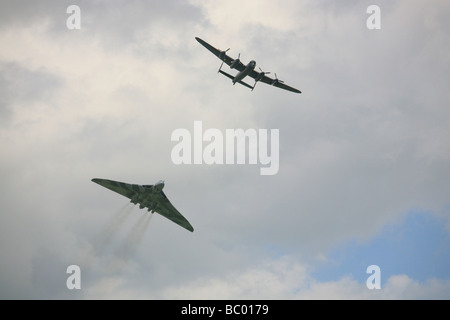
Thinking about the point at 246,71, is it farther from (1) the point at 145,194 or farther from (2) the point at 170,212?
(1) the point at 145,194

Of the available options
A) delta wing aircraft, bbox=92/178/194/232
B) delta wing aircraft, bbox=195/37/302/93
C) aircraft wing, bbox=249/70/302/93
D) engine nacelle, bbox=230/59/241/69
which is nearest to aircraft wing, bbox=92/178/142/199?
delta wing aircraft, bbox=92/178/194/232

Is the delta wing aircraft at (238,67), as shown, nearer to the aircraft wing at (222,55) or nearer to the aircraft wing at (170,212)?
the aircraft wing at (222,55)

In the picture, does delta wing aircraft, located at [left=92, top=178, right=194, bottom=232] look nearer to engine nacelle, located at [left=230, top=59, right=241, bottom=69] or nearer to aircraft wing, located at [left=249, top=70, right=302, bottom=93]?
engine nacelle, located at [left=230, top=59, right=241, bottom=69]

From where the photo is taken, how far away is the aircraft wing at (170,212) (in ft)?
375

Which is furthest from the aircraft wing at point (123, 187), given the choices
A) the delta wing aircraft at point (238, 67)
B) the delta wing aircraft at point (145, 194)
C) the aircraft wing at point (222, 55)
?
the aircraft wing at point (222, 55)

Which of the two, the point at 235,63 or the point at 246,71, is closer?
the point at 246,71

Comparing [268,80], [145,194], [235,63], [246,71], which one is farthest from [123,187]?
[268,80]

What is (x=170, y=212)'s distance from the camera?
119m
